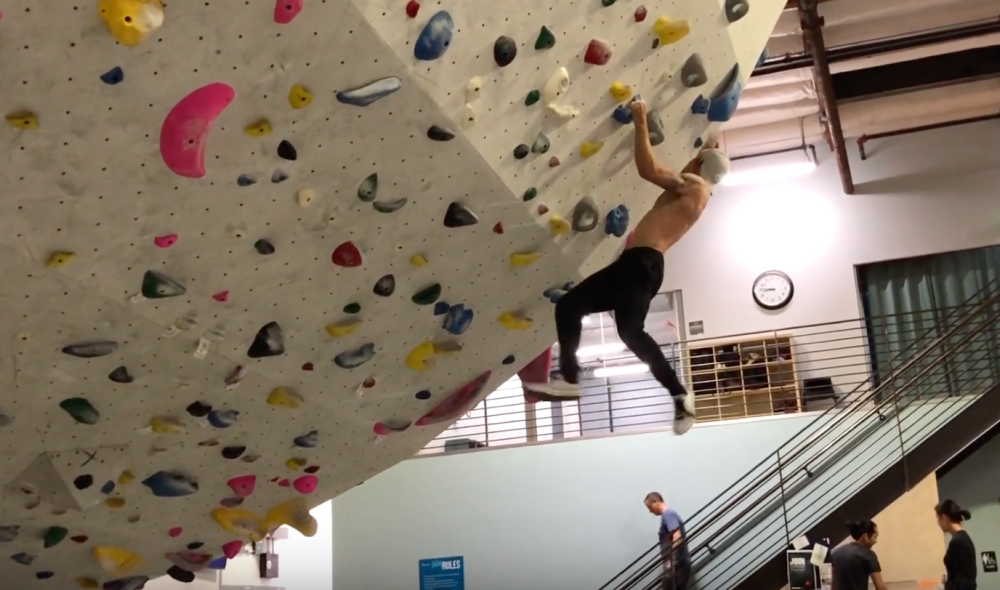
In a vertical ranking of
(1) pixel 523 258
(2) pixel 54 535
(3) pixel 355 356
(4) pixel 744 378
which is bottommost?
(2) pixel 54 535

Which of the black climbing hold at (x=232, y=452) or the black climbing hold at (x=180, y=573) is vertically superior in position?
the black climbing hold at (x=232, y=452)

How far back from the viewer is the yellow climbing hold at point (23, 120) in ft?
6.73

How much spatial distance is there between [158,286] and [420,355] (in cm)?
109

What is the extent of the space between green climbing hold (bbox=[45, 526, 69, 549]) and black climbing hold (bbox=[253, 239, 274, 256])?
2.09 metres

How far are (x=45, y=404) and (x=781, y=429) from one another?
6.03 meters

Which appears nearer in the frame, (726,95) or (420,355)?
(726,95)

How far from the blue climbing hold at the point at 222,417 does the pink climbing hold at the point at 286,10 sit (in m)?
1.79

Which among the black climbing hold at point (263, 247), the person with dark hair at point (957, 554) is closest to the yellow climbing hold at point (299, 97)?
the black climbing hold at point (263, 247)

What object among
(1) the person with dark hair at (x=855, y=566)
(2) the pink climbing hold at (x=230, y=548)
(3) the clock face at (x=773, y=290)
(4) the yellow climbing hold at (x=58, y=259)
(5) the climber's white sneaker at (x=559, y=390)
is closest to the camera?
(4) the yellow climbing hold at (x=58, y=259)

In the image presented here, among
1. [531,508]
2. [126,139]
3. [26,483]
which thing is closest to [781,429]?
[531,508]

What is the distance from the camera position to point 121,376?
303 cm

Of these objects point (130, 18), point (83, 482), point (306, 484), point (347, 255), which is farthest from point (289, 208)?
point (306, 484)

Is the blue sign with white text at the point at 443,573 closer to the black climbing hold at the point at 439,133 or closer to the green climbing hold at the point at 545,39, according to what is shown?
the black climbing hold at the point at 439,133

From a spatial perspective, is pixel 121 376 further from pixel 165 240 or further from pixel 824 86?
pixel 824 86
